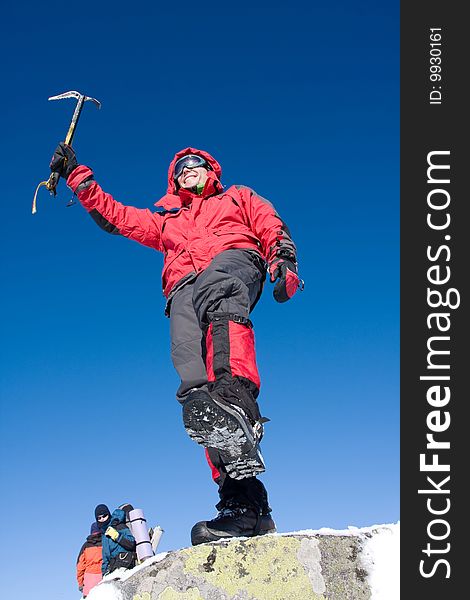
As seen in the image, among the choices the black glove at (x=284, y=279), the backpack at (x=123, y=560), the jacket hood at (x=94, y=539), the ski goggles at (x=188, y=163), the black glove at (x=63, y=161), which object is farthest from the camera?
the jacket hood at (x=94, y=539)

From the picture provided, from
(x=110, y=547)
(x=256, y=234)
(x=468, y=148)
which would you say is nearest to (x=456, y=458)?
(x=468, y=148)

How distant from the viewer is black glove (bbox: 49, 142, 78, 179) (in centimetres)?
535

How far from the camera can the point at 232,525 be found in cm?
401

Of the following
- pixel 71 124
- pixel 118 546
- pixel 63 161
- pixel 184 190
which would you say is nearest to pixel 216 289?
pixel 184 190

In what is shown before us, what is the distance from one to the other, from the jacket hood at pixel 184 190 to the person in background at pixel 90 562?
7.16 metres

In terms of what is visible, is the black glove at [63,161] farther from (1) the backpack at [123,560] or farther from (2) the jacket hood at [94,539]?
(2) the jacket hood at [94,539]

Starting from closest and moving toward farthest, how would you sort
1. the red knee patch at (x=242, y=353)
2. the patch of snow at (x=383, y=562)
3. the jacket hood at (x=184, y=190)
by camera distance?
the patch of snow at (x=383, y=562) → the red knee patch at (x=242, y=353) → the jacket hood at (x=184, y=190)

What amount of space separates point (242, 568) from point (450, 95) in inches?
110

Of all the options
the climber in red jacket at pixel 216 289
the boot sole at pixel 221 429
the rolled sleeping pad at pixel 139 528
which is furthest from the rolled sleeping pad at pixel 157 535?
the boot sole at pixel 221 429

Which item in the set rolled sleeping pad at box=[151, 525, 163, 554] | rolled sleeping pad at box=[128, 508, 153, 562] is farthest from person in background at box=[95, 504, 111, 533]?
rolled sleeping pad at box=[128, 508, 153, 562]

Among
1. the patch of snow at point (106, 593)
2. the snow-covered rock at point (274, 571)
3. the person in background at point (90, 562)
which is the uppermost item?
the snow-covered rock at point (274, 571)

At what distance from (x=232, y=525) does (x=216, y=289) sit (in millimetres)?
1563

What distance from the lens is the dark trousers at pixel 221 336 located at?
412 cm

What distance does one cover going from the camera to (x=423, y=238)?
3316 mm
